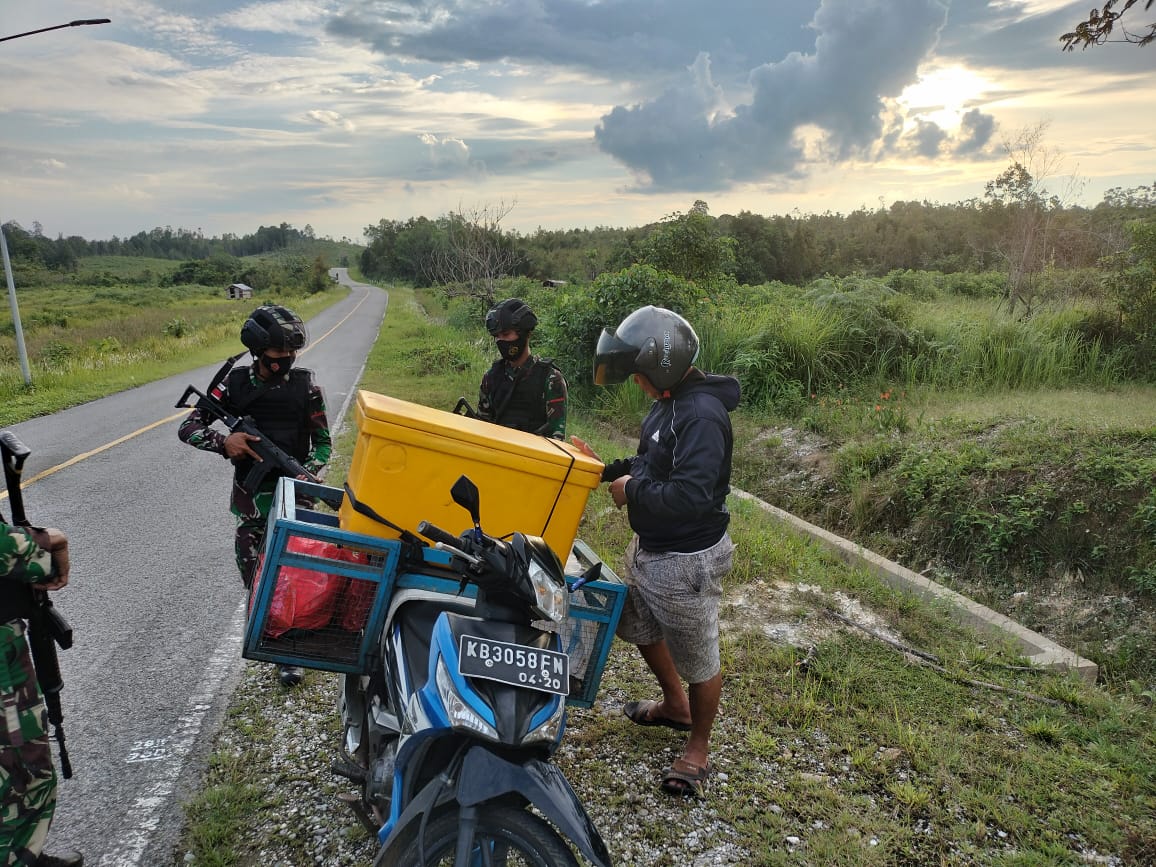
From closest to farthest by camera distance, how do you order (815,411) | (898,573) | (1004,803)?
(1004,803) → (898,573) → (815,411)

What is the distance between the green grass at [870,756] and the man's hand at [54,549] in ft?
3.69

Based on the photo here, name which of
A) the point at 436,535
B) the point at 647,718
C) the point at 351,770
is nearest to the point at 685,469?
the point at 436,535

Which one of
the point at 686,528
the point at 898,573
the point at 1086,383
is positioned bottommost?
the point at 898,573

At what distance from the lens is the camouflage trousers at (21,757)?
2.05m

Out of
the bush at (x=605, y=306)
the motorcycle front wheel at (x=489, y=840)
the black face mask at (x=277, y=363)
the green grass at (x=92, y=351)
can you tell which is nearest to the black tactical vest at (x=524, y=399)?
the black face mask at (x=277, y=363)

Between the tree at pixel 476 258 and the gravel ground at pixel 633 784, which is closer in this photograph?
→ the gravel ground at pixel 633 784

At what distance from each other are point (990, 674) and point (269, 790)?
3511 millimetres

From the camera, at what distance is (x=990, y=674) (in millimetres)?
3994

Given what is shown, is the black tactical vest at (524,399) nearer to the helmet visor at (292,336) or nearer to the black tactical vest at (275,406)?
the black tactical vest at (275,406)

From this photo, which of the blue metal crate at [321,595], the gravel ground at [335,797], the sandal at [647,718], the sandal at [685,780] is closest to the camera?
the blue metal crate at [321,595]

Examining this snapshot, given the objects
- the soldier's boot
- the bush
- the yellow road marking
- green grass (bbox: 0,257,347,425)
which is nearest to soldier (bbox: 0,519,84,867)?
the soldier's boot

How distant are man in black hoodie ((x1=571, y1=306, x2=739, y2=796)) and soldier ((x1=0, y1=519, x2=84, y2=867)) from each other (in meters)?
1.65

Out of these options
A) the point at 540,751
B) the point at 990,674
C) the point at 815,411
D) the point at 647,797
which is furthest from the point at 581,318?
the point at 540,751

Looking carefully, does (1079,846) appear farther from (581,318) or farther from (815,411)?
(581,318)
